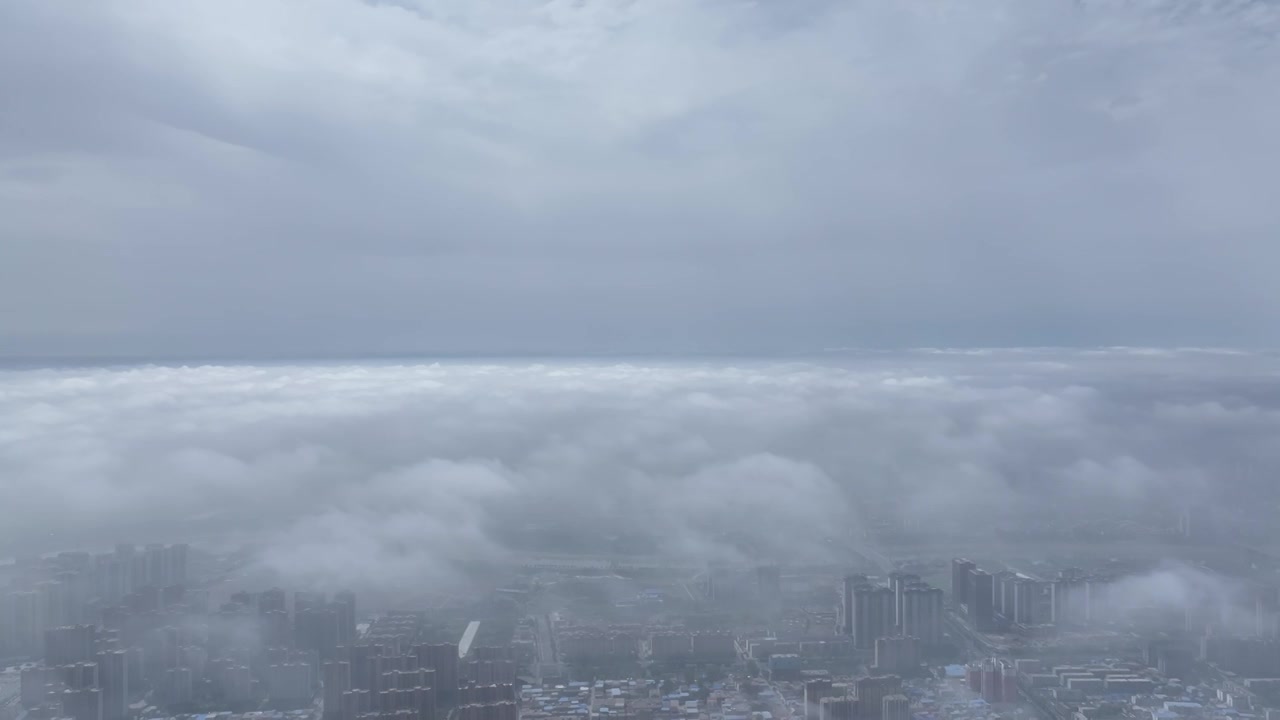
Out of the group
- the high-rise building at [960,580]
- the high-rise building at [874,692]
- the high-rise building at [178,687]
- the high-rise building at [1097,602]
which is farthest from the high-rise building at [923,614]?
the high-rise building at [178,687]

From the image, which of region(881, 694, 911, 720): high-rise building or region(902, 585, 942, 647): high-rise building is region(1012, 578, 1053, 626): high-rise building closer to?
region(902, 585, 942, 647): high-rise building

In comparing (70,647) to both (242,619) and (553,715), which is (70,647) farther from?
(553,715)

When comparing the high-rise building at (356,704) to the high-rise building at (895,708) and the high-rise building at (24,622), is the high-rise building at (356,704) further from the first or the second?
the high-rise building at (895,708)

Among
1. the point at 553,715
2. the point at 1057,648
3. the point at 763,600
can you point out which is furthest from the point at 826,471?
the point at 553,715

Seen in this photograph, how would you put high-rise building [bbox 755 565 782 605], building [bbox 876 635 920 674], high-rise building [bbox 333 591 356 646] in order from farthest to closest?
high-rise building [bbox 755 565 782 605], high-rise building [bbox 333 591 356 646], building [bbox 876 635 920 674]

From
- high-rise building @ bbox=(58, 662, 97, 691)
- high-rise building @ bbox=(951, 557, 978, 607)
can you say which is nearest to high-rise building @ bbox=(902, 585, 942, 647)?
high-rise building @ bbox=(951, 557, 978, 607)

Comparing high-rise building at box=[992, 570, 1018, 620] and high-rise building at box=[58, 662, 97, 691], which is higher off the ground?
high-rise building at box=[58, 662, 97, 691]

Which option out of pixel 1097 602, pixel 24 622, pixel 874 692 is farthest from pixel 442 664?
pixel 1097 602
